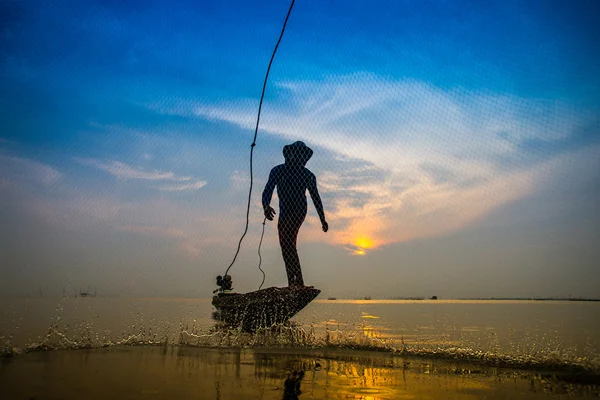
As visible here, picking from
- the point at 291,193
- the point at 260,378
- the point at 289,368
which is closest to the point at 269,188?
the point at 291,193

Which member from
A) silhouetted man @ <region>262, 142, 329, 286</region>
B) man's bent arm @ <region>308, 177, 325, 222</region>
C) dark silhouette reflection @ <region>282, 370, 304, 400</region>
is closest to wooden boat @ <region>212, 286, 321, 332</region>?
silhouetted man @ <region>262, 142, 329, 286</region>

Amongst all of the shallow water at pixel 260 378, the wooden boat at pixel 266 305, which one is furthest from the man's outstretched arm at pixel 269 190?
the shallow water at pixel 260 378

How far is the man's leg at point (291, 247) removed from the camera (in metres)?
9.36

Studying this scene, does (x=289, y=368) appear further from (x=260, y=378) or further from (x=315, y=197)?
(x=315, y=197)

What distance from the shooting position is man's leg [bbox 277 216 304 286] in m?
9.36

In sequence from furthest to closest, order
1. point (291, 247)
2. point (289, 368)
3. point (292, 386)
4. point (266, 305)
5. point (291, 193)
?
1. point (291, 193)
2. point (291, 247)
3. point (266, 305)
4. point (289, 368)
5. point (292, 386)

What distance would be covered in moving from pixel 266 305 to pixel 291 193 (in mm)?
2836

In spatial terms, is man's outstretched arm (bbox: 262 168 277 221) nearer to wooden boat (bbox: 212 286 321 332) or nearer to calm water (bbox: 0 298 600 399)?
wooden boat (bbox: 212 286 321 332)

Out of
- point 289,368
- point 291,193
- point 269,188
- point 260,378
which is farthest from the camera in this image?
point 269,188

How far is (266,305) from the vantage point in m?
8.73

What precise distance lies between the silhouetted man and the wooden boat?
907 millimetres

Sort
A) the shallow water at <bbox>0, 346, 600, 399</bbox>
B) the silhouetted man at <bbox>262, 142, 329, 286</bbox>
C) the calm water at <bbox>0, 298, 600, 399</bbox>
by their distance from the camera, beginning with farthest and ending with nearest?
the silhouetted man at <bbox>262, 142, 329, 286</bbox> → the calm water at <bbox>0, 298, 600, 399</bbox> → the shallow water at <bbox>0, 346, 600, 399</bbox>

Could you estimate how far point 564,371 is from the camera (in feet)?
19.1

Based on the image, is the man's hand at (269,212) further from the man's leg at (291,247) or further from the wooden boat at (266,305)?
the wooden boat at (266,305)
